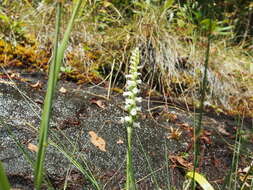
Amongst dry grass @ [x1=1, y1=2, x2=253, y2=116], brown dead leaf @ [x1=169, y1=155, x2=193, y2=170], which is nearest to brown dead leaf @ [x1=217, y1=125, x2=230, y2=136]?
dry grass @ [x1=1, y1=2, x2=253, y2=116]

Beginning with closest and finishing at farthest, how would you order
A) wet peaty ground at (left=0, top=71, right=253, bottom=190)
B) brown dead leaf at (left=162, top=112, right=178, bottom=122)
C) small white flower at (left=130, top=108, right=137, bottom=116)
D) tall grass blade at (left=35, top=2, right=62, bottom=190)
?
tall grass blade at (left=35, top=2, right=62, bottom=190) → small white flower at (left=130, top=108, right=137, bottom=116) → wet peaty ground at (left=0, top=71, right=253, bottom=190) → brown dead leaf at (left=162, top=112, right=178, bottom=122)

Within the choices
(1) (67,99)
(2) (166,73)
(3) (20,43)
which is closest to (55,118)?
(1) (67,99)

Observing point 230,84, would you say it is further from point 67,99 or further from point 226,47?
point 67,99

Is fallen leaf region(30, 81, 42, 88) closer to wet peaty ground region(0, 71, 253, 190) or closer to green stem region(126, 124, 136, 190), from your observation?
wet peaty ground region(0, 71, 253, 190)

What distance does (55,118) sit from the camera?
65.4 inches

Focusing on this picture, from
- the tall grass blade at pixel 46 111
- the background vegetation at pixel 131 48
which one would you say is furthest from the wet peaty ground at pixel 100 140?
the tall grass blade at pixel 46 111

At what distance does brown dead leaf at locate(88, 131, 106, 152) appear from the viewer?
1.55m

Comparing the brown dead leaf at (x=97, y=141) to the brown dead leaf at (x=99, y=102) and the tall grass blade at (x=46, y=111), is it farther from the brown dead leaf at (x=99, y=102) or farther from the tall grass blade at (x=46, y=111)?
the tall grass blade at (x=46, y=111)

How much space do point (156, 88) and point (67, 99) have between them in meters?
0.94

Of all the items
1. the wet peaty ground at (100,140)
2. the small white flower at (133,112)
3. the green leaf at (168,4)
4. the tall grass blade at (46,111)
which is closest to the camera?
the tall grass blade at (46,111)

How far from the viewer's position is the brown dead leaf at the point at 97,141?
5.09 ft

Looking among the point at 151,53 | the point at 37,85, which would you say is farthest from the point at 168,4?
the point at 37,85

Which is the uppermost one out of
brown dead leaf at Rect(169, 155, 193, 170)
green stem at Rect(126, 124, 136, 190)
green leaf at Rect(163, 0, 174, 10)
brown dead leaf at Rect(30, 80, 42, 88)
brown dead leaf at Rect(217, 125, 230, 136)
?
green leaf at Rect(163, 0, 174, 10)

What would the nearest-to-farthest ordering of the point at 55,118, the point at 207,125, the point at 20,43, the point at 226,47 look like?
1. the point at 55,118
2. the point at 207,125
3. the point at 20,43
4. the point at 226,47
